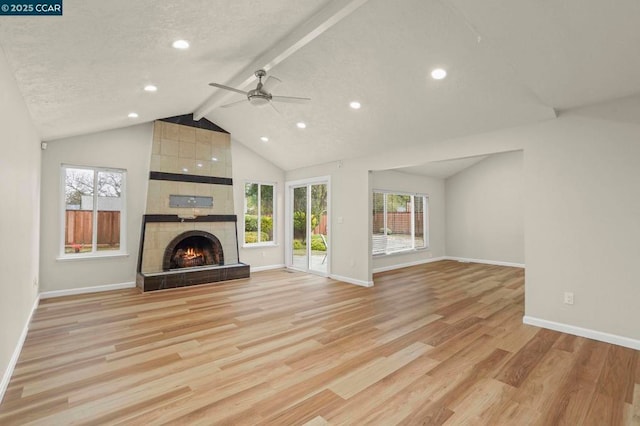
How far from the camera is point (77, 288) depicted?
17.5 feet

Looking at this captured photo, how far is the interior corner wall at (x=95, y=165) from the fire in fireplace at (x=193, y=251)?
0.62 metres

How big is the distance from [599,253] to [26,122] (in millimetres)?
6505

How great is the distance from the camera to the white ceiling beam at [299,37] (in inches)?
108

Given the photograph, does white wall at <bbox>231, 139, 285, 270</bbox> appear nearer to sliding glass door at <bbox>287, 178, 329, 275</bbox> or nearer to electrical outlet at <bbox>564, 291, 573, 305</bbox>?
sliding glass door at <bbox>287, 178, 329, 275</bbox>

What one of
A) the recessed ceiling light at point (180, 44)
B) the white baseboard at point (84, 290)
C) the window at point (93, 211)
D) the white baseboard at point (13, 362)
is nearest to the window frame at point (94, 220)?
the window at point (93, 211)

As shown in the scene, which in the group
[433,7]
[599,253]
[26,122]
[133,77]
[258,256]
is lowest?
[258,256]

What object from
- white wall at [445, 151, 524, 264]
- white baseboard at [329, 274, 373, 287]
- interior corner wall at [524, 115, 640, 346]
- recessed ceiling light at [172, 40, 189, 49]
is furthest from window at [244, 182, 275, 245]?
interior corner wall at [524, 115, 640, 346]

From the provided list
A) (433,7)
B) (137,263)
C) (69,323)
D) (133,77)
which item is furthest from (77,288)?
(433,7)

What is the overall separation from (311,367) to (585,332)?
3151mm

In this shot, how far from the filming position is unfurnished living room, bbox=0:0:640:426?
2281 millimetres

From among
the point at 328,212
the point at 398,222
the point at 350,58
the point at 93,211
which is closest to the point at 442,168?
the point at 398,222

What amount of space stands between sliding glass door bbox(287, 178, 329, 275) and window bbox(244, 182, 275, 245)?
1.53 ft

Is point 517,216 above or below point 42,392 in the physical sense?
above

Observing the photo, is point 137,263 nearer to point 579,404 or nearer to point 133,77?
point 133,77
